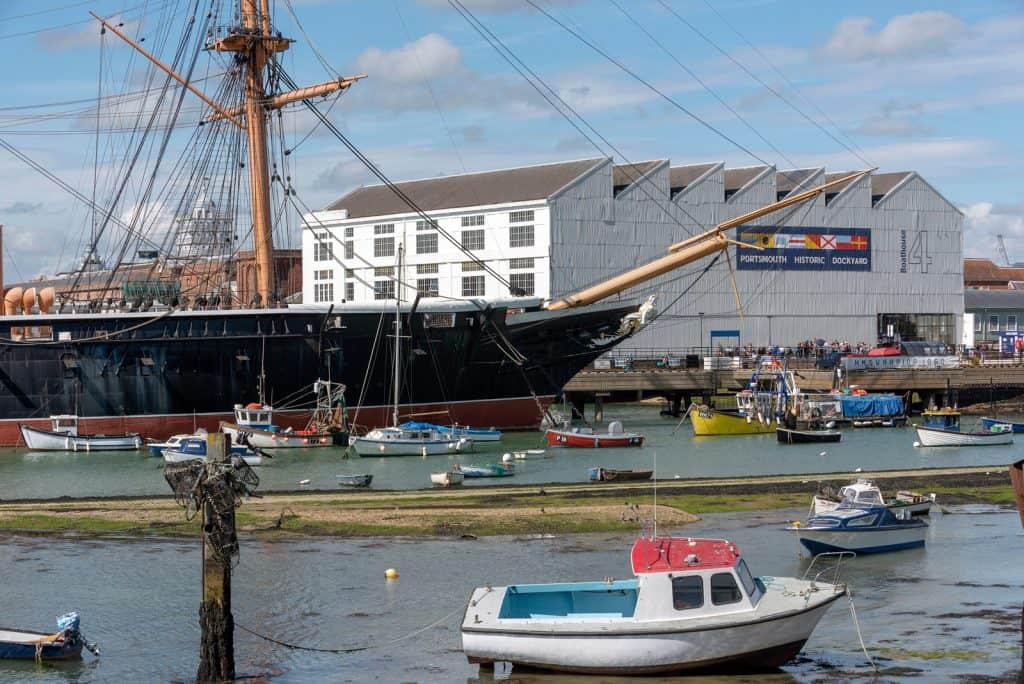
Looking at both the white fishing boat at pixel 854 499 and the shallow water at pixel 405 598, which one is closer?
the shallow water at pixel 405 598

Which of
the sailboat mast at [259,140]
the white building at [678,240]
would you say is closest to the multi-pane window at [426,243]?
the white building at [678,240]

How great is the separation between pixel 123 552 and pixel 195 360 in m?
35.8

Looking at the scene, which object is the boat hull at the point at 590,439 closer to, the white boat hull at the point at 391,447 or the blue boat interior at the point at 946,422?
the white boat hull at the point at 391,447

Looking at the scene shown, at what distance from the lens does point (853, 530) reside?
32.9 m

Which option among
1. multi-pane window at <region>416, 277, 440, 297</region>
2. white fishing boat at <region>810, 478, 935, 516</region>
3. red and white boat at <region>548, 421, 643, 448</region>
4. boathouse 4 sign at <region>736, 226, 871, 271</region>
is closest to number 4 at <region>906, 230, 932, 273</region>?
boathouse 4 sign at <region>736, 226, 871, 271</region>

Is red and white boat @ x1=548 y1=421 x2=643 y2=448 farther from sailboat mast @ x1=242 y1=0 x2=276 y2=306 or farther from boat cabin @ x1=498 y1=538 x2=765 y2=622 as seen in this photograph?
boat cabin @ x1=498 y1=538 x2=765 y2=622

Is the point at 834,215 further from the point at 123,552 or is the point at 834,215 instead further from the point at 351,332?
the point at 123,552

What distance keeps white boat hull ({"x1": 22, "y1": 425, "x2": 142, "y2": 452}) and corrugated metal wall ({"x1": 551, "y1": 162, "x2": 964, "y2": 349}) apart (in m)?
39.1

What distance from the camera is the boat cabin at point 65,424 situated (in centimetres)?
6775

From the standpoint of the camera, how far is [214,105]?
74750 millimetres

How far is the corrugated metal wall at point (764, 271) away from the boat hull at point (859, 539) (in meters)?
60.9

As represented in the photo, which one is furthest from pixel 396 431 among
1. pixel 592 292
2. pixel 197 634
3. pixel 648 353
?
pixel 648 353

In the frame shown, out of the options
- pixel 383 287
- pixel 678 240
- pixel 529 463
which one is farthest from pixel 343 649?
pixel 678 240

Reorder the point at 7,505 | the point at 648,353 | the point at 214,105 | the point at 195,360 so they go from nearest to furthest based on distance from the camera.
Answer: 1. the point at 7,505
2. the point at 195,360
3. the point at 214,105
4. the point at 648,353
